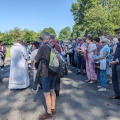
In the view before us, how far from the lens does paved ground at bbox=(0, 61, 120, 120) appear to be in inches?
165

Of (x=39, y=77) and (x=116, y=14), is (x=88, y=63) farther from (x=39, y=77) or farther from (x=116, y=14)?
(x=116, y=14)

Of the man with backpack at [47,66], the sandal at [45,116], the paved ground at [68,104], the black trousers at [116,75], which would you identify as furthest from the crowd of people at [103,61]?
the sandal at [45,116]

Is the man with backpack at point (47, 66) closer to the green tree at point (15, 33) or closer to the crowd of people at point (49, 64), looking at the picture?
the crowd of people at point (49, 64)

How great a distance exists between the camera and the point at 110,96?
545 cm

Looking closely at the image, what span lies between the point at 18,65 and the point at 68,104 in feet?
8.34

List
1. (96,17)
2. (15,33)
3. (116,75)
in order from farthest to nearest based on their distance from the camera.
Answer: (15,33)
(96,17)
(116,75)

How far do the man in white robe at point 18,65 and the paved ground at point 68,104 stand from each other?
30 cm

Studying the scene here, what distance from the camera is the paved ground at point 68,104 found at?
13.7 feet

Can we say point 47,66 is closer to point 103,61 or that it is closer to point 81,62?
point 103,61

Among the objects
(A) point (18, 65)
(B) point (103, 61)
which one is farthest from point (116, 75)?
(A) point (18, 65)

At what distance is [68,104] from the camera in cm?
493

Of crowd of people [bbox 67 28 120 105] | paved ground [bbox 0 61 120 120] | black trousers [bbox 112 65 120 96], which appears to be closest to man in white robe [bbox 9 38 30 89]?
paved ground [bbox 0 61 120 120]

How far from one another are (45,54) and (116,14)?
35.6 m

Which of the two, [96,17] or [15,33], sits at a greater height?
[96,17]
